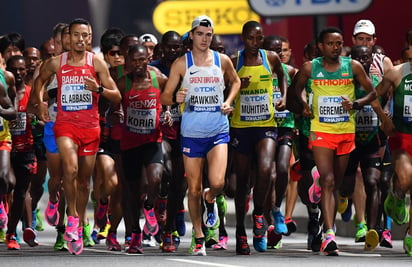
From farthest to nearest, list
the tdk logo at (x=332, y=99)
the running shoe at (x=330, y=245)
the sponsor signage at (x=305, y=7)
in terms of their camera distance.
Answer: the sponsor signage at (x=305, y=7) < the tdk logo at (x=332, y=99) < the running shoe at (x=330, y=245)

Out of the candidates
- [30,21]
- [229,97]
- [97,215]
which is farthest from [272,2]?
[30,21]

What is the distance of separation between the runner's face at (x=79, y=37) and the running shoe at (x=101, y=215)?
2.90m

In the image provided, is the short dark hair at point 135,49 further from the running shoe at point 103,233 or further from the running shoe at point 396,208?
the running shoe at point 103,233

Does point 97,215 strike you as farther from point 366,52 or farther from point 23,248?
point 366,52

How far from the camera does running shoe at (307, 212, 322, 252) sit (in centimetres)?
2089

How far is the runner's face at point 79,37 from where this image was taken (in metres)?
20.1

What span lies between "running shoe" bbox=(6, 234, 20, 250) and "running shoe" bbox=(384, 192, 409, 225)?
3761 mm

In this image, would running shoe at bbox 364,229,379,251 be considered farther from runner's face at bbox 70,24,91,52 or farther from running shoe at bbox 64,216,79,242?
→ runner's face at bbox 70,24,91,52

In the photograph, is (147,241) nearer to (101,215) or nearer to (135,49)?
(101,215)

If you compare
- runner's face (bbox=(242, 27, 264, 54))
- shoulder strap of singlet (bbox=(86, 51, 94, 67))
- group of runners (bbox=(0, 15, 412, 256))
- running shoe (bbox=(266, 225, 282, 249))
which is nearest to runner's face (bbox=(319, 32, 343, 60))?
group of runners (bbox=(0, 15, 412, 256))

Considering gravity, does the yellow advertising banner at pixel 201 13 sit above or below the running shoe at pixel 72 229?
above

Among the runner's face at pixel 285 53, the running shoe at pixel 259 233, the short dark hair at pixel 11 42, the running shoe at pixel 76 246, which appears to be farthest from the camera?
the short dark hair at pixel 11 42

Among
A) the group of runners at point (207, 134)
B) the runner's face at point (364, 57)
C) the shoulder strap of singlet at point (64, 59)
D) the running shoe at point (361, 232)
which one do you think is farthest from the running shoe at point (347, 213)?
the shoulder strap of singlet at point (64, 59)

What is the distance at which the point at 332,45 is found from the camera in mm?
20219
